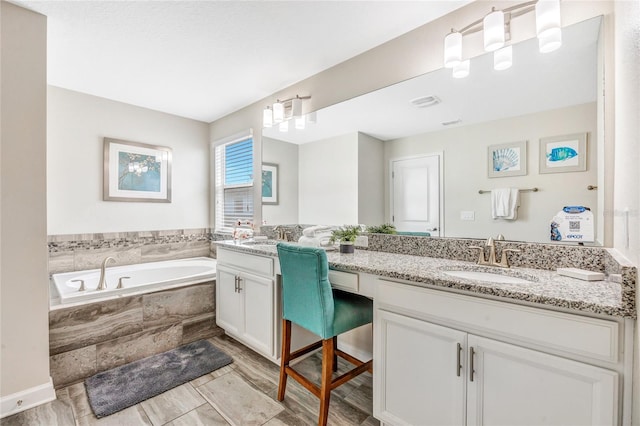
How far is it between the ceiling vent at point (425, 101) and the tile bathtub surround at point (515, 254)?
33.8 inches

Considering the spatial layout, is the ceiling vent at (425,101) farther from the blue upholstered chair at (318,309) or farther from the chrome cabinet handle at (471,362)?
the chrome cabinet handle at (471,362)

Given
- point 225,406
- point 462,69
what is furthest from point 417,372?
point 462,69

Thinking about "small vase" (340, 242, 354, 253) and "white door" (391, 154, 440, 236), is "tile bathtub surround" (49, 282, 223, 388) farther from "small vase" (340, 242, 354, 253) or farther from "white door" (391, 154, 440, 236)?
"white door" (391, 154, 440, 236)

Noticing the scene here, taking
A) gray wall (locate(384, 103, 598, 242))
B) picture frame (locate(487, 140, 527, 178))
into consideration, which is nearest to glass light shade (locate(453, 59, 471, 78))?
gray wall (locate(384, 103, 598, 242))

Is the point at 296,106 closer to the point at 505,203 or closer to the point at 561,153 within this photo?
the point at 505,203

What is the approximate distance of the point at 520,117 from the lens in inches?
57.8

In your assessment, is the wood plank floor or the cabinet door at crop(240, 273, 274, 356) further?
the cabinet door at crop(240, 273, 274, 356)

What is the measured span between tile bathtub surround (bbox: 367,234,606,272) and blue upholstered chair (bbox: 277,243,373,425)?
1.52 ft

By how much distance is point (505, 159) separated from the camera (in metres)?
1.52

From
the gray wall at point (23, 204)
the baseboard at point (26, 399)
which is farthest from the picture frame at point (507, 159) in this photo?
the baseboard at point (26, 399)

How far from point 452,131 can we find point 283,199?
5.30ft

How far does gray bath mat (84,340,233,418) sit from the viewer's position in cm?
173

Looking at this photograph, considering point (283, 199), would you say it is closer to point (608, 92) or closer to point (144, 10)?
point (144, 10)

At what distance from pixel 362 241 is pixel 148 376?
5.84 feet
